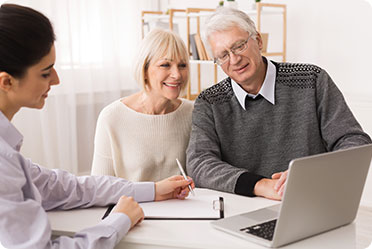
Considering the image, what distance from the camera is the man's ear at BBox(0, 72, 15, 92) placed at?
3.90ft

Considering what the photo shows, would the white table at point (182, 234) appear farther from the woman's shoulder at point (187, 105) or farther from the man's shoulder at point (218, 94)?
the woman's shoulder at point (187, 105)

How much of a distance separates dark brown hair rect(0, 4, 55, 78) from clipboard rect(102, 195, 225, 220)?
0.53 metres

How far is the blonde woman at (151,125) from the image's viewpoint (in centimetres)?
216

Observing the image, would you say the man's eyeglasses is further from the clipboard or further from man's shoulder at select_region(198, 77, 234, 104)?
the clipboard

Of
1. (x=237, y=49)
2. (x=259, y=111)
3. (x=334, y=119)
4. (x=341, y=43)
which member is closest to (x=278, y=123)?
(x=259, y=111)

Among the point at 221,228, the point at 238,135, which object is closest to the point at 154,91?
the point at 238,135

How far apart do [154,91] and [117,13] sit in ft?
8.35

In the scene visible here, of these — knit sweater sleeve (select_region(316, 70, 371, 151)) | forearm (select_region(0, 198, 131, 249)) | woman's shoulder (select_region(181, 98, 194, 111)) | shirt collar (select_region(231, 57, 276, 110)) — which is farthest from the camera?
woman's shoulder (select_region(181, 98, 194, 111))

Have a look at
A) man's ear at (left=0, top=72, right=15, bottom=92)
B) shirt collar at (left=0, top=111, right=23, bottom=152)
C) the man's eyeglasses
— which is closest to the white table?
shirt collar at (left=0, top=111, right=23, bottom=152)

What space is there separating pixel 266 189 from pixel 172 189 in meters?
0.31

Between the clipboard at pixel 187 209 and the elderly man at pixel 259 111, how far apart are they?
13.7 inches

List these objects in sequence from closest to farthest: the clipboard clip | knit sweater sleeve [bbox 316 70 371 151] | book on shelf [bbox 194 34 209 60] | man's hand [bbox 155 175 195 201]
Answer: the clipboard clip < man's hand [bbox 155 175 195 201] < knit sweater sleeve [bbox 316 70 371 151] < book on shelf [bbox 194 34 209 60]

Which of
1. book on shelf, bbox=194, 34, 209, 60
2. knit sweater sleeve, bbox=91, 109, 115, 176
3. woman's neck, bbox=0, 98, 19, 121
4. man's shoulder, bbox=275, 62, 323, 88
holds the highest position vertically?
woman's neck, bbox=0, 98, 19, 121

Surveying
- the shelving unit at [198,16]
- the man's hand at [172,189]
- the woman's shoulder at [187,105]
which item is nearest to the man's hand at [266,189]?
the man's hand at [172,189]
